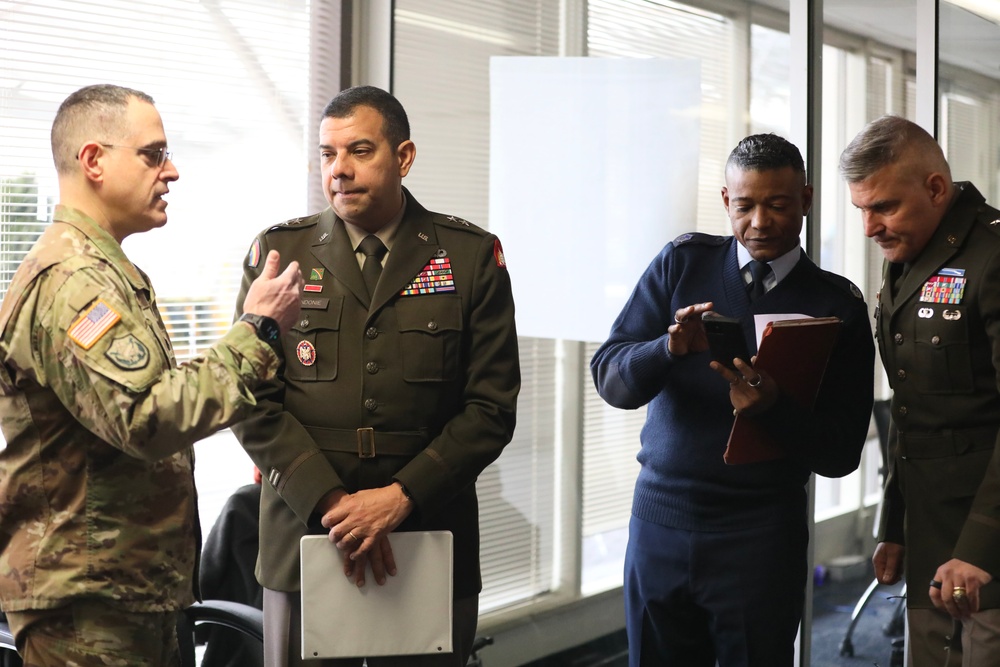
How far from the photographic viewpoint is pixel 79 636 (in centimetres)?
166

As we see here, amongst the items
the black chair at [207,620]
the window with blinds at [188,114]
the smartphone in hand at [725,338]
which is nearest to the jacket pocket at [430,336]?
the smartphone in hand at [725,338]

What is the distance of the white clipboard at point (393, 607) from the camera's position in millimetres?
1977

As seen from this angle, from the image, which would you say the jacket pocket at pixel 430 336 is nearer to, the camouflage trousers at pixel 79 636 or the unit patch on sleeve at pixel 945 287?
the camouflage trousers at pixel 79 636

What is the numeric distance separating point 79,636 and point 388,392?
72cm

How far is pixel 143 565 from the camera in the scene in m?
1.72

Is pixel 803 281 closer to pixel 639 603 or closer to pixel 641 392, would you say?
pixel 641 392

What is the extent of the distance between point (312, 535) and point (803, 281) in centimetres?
120

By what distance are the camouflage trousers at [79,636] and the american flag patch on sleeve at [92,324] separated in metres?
0.45

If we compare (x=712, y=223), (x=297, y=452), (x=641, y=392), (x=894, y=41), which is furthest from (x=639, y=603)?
A: (x=894, y=41)

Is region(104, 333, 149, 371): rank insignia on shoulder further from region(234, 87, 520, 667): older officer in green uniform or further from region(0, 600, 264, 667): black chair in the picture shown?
region(0, 600, 264, 667): black chair

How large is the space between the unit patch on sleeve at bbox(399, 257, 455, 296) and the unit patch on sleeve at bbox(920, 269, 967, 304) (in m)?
0.98

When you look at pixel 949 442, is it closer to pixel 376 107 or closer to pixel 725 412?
pixel 725 412

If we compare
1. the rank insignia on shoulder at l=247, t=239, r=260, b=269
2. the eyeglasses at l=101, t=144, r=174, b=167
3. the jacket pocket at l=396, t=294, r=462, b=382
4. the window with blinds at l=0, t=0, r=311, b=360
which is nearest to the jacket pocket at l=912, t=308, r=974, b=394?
the jacket pocket at l=396, t=294, r=462, b=382

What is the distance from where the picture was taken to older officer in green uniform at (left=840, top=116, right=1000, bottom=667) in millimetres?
1888
